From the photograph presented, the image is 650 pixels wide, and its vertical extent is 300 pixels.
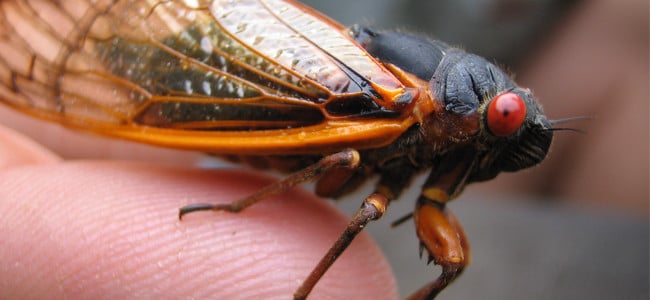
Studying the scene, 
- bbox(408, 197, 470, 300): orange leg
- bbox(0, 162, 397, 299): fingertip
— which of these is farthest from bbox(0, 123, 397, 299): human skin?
bbox(408, 197, 470, 300): orange leg

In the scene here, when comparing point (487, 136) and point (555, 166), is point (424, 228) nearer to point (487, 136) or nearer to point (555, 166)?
point (487, 136)

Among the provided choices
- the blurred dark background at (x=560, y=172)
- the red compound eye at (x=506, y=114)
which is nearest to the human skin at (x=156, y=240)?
the red compound eye at (x=506, y=114)

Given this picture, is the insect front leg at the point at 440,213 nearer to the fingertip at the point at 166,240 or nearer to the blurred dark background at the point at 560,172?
the fingertip at the point at 166,240

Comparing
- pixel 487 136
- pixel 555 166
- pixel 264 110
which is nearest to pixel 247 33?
pixel 264 110

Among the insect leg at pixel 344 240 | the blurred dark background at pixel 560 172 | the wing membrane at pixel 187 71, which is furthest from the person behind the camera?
the blurred dark background at pixel 560 172

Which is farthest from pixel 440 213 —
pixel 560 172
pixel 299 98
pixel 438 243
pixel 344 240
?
pixel 560 172

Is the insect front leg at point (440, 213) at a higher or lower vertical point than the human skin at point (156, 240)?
higher
